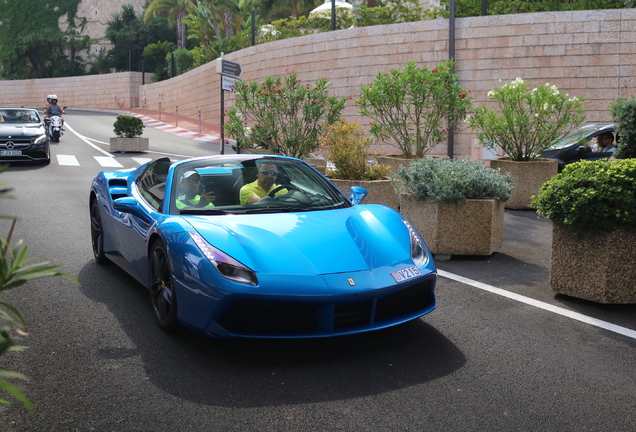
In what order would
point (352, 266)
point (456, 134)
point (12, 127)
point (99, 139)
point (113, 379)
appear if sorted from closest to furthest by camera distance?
point (113, 379) < point (352, 266) < point (12, 127) < point (456, 134) < point (99, 139)

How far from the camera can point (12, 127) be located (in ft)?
55.5

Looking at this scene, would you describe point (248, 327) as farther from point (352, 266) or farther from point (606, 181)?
point (606, 181)

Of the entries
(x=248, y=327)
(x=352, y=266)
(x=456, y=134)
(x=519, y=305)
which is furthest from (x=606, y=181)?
(x=456, y=134)

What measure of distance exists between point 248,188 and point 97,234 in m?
2.28

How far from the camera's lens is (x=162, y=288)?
15.2ft

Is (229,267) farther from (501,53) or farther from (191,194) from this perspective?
(501,53)

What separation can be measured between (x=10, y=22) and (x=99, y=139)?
57522 mm

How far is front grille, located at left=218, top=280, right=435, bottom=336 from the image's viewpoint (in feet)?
13.0

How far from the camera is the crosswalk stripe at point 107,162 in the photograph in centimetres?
1737

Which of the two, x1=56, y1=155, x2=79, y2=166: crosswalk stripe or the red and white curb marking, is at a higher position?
the red and white curb marking

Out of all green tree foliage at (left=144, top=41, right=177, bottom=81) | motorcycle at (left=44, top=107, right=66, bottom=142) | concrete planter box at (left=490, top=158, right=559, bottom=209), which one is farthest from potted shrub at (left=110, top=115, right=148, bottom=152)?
green tree foliage at (left=144, top=41, right=177, bottom=81)

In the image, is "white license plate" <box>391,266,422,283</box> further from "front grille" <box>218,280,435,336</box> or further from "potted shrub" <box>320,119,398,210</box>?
"potted shrub" <box>320,119,398,210</box>

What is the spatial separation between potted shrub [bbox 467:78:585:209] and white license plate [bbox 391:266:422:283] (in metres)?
7.11

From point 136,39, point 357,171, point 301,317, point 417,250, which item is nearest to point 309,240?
point 301,317
